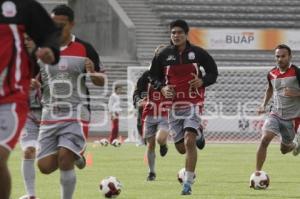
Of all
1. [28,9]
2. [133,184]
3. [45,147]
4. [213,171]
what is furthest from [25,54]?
[213,171]

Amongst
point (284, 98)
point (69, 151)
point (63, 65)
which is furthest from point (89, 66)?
point (284, 98)

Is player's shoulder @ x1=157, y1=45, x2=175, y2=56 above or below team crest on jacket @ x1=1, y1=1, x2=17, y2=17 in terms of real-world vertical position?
above

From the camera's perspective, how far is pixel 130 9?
38.5 m

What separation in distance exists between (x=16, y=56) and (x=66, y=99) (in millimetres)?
2533

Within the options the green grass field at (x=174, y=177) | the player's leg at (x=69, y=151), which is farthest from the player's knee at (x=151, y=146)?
the player's leg at (x=69, y=151)

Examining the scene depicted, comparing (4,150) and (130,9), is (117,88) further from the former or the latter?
(4,150)

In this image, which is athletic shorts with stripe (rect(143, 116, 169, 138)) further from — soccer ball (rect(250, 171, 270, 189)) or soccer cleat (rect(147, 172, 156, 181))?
soccer ball (rect(250, 171, 270, 189))

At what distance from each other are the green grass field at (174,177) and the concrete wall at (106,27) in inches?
557

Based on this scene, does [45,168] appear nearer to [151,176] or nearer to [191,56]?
[191,56]

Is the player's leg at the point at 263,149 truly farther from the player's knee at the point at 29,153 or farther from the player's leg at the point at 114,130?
the player's leg at the point at 114,130

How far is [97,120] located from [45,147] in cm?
2402

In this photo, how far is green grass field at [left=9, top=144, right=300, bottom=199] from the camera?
11852 millimetres

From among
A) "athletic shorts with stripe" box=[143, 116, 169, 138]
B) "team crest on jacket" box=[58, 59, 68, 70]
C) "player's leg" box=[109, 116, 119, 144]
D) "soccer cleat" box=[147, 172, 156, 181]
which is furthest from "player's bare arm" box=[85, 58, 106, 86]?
"player's leg" box=[109, 116, 119, 144]

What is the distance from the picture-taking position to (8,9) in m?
6.99
